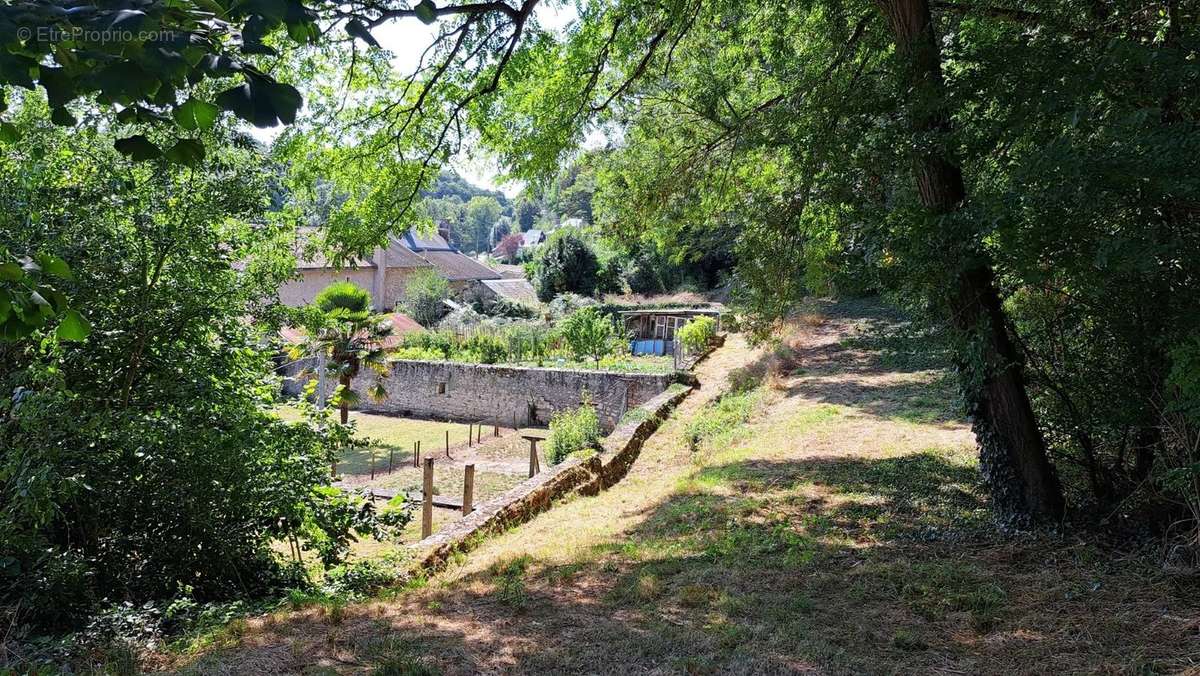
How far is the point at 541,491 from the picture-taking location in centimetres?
968

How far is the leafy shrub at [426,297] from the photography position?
36.2 meters

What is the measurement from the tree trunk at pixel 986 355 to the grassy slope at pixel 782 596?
1.29 ft

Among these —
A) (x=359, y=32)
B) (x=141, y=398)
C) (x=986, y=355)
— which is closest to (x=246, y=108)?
(x=359, y=32)

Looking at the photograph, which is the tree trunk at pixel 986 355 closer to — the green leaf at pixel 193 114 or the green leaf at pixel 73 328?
the green leaf at pixel 193 114

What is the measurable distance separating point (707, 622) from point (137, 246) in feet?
17.8

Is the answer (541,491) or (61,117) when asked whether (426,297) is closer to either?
(541,491)

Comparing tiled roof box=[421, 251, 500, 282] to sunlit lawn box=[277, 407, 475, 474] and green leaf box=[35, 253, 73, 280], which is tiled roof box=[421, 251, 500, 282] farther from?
green leaf box=[35, 253, 73, 280]

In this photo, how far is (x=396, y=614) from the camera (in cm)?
536

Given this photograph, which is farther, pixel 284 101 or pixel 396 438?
pixel 396 438

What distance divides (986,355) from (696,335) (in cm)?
1606

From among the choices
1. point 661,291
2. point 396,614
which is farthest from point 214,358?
point 661,291

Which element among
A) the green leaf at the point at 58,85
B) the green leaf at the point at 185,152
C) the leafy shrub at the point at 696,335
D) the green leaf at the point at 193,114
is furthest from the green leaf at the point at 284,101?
the leafy shrub at the point at 696,335

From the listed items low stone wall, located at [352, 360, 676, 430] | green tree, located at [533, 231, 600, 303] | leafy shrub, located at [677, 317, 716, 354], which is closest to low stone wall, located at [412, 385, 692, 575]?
low stone wall, located at [352, 360, 676, 430]

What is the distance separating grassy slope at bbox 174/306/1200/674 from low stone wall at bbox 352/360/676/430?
11.2 m
